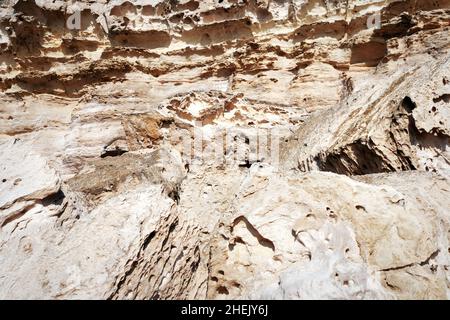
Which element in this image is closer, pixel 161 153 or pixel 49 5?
pixel 161 153

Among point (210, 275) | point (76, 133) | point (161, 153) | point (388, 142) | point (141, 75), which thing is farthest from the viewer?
point (141, 75)

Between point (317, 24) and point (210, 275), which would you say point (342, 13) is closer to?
point (317, 24)

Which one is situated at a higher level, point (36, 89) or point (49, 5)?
point (49, 5)

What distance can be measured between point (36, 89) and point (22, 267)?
8.78m

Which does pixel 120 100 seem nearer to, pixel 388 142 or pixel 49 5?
pixel 49 5

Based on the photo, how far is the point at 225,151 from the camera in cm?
680

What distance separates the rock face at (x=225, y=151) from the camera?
10.6 ft

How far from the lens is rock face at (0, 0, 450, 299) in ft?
10.6

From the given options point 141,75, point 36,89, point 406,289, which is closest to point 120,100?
point 141,75

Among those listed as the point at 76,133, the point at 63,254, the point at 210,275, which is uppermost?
the point at 63,254

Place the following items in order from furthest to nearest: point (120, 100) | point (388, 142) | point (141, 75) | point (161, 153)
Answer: point (141, 75)
point (120, 100)
point (161, 153)
point (388, 142)

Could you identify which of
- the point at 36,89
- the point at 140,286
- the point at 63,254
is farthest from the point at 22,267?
the point at 36,89

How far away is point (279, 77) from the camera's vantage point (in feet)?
32.8

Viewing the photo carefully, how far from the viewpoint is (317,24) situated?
33.7 feet
